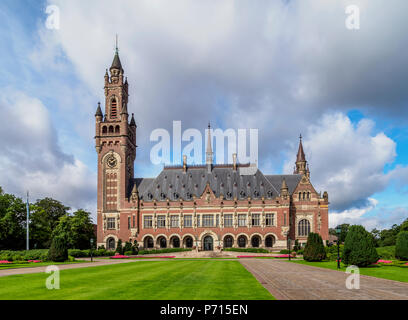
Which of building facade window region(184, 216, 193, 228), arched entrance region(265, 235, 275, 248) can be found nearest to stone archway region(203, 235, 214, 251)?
building facade window region(184, 216, 193, 228)

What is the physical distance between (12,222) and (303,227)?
197 ft

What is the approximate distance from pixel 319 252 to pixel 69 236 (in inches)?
2203

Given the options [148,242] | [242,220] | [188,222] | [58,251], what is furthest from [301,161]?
[58,251]

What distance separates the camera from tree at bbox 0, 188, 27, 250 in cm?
6794

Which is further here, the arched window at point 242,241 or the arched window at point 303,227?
the arched window at point 242,241

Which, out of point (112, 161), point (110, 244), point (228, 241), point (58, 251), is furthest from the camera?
point (112, 161)

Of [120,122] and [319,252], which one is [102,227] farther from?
[319,252]

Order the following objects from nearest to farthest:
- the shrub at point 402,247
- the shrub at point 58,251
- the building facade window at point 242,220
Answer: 1. the shrub at point 402,247
2. the shrub at point 58,251
3. the building facade window at point 242,220

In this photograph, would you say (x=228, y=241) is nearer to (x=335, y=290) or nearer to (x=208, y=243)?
(x=208, y=243)

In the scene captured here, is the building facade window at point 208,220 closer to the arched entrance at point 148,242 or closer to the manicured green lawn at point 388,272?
the arched entrance at point 148,242

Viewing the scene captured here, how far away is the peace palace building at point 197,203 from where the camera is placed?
7538cm

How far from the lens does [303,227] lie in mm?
75625

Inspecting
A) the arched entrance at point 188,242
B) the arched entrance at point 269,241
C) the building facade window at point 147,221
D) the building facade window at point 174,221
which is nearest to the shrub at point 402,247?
the arched entrance at point 269,241

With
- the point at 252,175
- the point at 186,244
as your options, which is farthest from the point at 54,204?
the point at 252,175
